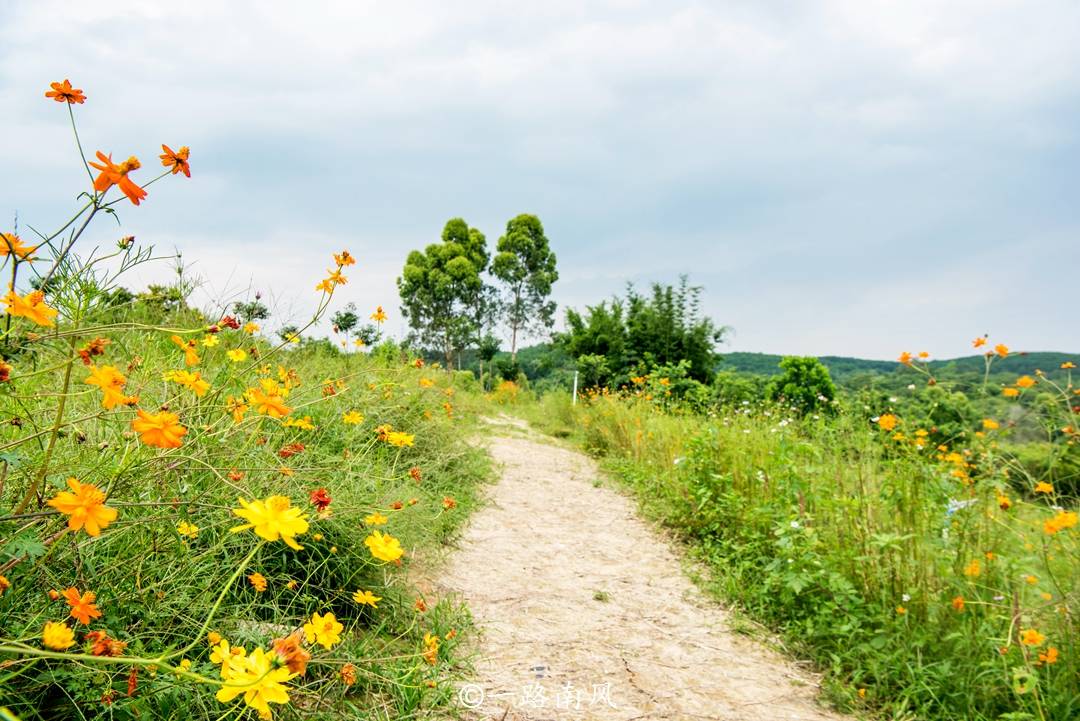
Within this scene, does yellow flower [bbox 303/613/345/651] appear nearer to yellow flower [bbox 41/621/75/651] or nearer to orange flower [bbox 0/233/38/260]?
yellow flower [bbox 41/621/75/651]

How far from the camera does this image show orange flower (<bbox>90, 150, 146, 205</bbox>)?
1.01 meters

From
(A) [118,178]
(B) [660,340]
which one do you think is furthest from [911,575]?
(B) [660,340]

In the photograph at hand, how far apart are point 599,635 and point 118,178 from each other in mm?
2314

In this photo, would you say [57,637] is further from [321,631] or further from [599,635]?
[599,635]

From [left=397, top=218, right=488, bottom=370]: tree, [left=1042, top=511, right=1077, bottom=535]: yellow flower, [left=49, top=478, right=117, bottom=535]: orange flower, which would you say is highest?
[left=397, top=218, right=488, bottom=370]: tree

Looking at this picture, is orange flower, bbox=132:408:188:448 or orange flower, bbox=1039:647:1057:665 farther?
orange flower, bbox=1039:647:1057:665

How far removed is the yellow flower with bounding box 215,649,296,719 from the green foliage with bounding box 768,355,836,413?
39.6 ft

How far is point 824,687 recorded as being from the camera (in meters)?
2.28

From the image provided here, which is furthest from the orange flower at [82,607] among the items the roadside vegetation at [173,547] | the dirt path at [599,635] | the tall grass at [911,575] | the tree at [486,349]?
the tree at [486,349]

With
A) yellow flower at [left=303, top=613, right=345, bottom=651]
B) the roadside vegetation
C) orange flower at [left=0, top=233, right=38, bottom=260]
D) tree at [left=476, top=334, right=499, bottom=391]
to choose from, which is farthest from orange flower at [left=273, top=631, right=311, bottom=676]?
tree at [left=476, top=334, right=499, bottom=391]

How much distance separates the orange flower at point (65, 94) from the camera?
1.13 metres

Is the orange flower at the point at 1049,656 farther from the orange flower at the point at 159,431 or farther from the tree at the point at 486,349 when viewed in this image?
the tree at the point at 486,349

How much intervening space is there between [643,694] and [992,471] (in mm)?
1464

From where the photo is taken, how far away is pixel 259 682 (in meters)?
0.80
